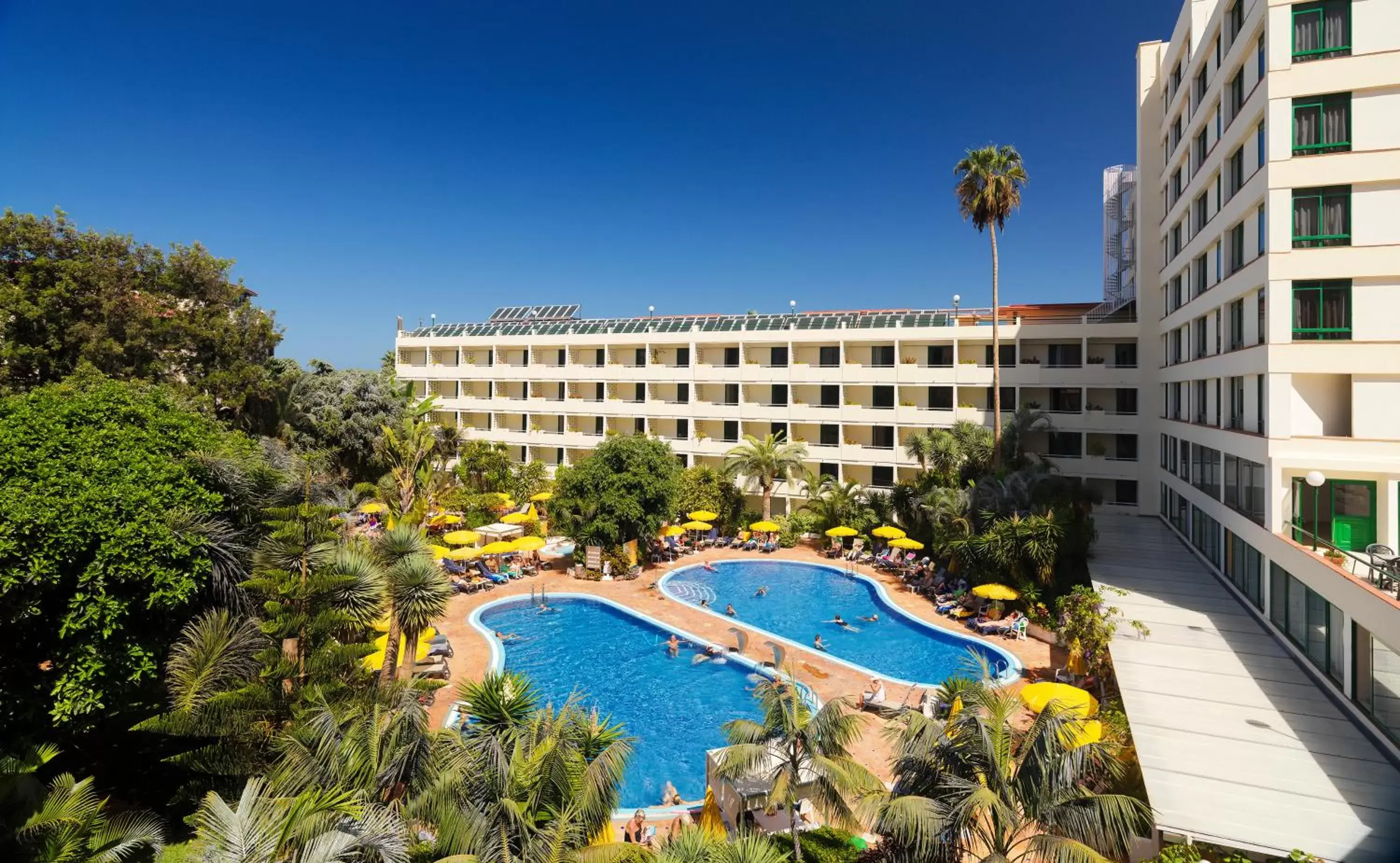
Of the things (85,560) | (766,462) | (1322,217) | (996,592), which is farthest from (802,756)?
(766,462)

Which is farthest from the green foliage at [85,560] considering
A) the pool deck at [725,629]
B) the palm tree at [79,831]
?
the pool deck at [725,629]

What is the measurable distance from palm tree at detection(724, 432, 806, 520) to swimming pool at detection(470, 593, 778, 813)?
13.0 m

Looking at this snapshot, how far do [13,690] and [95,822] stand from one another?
10.3 feet

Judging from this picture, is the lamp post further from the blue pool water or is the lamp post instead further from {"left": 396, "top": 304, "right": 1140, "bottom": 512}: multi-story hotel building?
{"left": 396, "top": 304, "right": 1140, "bottom": 512}: multi-story hotel building

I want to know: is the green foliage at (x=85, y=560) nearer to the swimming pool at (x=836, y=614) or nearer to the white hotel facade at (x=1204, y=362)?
the swimming pool at (x=836, y=614)

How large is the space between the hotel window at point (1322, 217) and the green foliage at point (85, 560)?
26.7 m

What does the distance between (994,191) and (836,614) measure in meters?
21.8

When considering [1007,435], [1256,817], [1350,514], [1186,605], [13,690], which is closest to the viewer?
[1256,817]

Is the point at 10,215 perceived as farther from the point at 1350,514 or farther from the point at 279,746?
the point at 1350,514

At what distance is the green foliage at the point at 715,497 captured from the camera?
124 feet

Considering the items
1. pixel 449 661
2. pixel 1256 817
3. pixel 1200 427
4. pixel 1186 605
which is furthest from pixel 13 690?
pixel 1200 427

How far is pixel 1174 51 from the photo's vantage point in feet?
92.2

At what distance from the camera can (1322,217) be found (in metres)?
16.4

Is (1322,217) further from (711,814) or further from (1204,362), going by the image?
(711,814)
